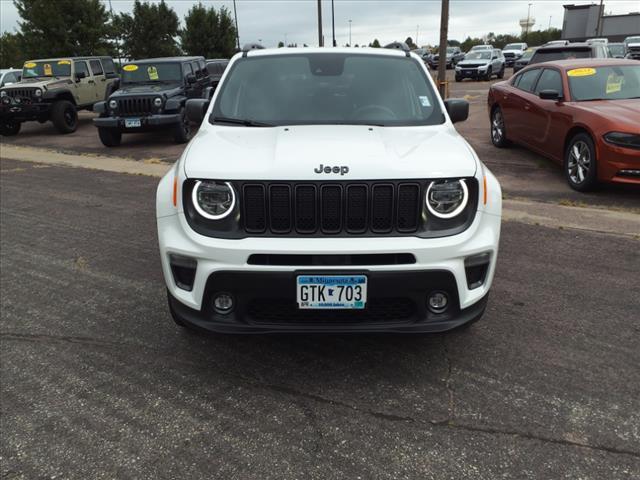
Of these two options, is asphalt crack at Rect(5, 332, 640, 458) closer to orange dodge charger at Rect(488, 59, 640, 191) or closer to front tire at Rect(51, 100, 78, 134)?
orange dodge charger at Rect(488, 59, 640, 191)

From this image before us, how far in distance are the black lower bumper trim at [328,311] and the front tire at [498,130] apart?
25.3 ft

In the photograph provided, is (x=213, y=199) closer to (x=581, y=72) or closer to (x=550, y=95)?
(x=550, y=95)

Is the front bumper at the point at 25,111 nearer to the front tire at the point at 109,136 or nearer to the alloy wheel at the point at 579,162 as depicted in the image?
the front tire at the point at 109,136

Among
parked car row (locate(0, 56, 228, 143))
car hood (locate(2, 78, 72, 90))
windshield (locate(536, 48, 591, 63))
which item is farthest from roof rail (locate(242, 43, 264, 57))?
car hood (locate(2, 78, 72, 90))

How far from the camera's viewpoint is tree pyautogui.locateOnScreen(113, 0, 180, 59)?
42.8m

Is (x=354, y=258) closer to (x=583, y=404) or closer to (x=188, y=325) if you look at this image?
(x=188, y=325)

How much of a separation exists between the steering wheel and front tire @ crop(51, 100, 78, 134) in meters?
13.0

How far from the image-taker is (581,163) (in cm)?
687

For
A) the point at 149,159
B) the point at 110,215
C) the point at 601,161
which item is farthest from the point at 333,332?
the point at 149,159

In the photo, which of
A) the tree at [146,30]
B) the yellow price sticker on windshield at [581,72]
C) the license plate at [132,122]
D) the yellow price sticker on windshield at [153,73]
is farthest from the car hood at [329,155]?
the tree at [146,30]

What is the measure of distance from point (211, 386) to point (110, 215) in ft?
13.5

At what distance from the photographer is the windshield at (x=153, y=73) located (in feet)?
40.4

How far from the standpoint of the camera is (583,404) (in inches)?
108

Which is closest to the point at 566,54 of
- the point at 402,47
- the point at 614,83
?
the point at 614,83
